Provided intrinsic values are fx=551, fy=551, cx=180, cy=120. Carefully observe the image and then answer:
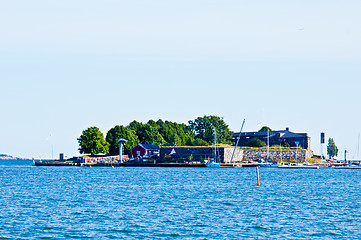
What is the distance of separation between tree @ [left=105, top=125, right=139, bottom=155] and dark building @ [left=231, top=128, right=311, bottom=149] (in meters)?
44.6

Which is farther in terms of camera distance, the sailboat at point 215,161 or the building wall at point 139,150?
the building wall at point 139,150

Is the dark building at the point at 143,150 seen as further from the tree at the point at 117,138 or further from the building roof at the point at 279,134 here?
the building roof at the point at 279,134

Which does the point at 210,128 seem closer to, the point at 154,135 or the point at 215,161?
the point at 154,135

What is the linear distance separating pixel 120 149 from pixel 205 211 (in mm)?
107088

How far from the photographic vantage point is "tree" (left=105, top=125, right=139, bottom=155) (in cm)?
15775

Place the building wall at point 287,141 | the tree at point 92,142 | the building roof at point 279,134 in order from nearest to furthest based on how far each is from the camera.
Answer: the tree at point 92,142 → the building wall at point 287,141 → the building roof at point 279,134

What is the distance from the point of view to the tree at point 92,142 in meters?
148

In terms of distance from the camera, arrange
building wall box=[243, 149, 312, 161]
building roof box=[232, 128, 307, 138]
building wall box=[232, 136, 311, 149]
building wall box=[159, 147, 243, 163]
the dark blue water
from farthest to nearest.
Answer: building roof box=[232, 128, 307, 138]
building wall box=[232, 136, 311, 149]
building wall box=[243, 149, 312, 161]
building wall box=[159, 147, 243, 163]
the dark blue water

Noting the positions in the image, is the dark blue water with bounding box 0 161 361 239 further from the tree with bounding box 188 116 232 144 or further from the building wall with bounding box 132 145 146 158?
the tree with bounding box 188 116 232 144

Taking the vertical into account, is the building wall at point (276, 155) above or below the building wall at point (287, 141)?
below

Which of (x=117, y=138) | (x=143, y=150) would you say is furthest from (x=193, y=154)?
(x=117, y=138)

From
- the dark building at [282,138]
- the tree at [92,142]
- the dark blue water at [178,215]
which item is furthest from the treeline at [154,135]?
the dark blue water at [178,215]

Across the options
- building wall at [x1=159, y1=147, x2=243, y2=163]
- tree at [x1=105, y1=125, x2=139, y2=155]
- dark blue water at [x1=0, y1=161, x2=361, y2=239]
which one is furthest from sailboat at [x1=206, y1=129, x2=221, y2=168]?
dark blue water at [x1=0, y1=161, x2=361, y2=239]

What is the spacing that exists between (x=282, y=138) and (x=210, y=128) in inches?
966
